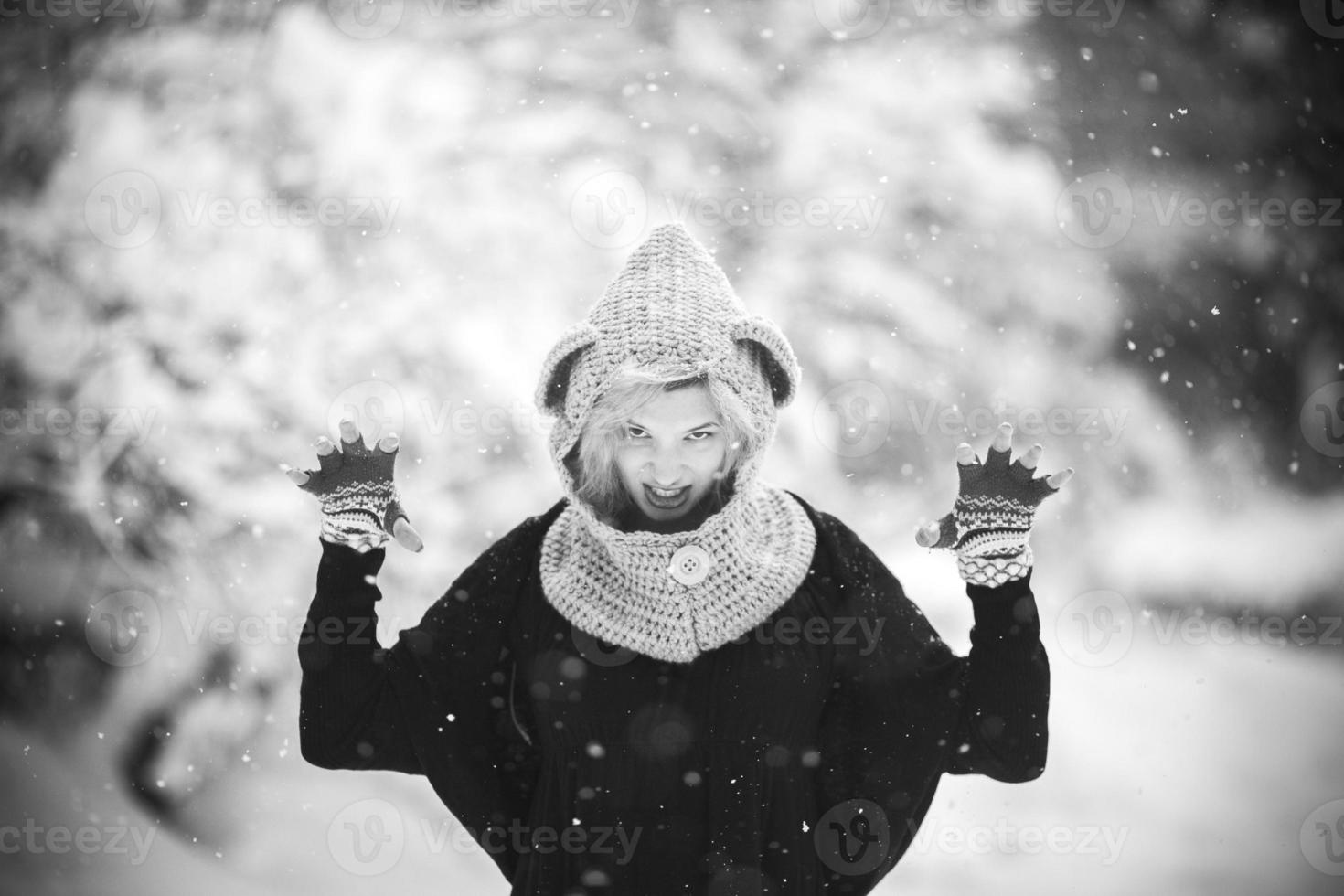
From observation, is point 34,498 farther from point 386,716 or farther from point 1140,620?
point 1140,620

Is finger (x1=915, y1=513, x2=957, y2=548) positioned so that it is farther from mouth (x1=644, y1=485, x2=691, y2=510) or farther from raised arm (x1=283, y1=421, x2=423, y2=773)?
raised arm (x1=283, y1=421, x2=423, y2=773)

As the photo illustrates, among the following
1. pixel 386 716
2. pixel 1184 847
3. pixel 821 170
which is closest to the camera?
pixel 386 716

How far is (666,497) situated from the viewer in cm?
180

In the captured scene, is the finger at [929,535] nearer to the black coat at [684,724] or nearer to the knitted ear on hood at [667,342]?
the black coat at [684,724]

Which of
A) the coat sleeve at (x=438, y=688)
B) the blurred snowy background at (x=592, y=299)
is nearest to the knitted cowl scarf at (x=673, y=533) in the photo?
the coat sleeve at (x=438, y=688)

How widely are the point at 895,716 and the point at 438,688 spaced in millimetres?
730

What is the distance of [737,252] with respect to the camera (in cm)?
341

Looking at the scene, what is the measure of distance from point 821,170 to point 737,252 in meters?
0.35

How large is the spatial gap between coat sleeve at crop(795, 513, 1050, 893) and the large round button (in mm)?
234

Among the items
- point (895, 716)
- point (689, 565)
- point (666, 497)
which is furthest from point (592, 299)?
point (895, 716)

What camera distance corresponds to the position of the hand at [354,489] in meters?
1.66

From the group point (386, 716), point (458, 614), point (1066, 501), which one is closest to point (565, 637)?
point (458, 614)

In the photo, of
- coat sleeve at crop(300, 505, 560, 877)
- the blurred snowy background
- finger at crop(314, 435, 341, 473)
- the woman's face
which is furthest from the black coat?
the blurred snowy background

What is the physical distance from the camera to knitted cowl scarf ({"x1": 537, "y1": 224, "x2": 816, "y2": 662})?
Answer: 173 cm
